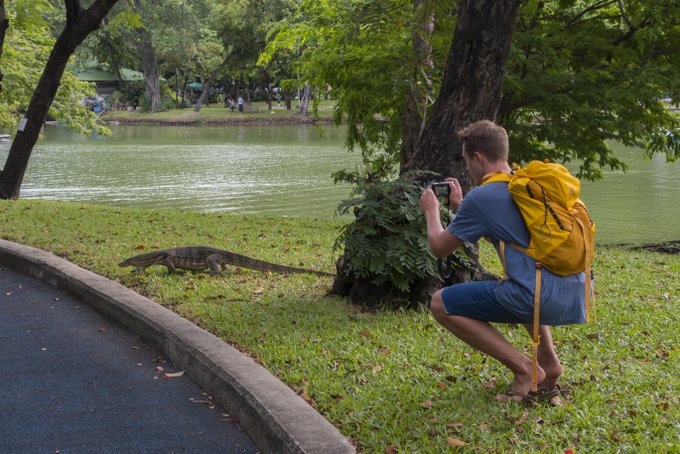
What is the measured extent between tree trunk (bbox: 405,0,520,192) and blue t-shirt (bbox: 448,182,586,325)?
2.78 metres

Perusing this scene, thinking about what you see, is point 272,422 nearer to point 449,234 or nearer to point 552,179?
point 449,234

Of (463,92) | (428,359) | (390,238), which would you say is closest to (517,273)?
(428,359)

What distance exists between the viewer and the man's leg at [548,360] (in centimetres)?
430

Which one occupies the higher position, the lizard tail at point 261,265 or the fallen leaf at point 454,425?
the fallen leaf at point 454,425

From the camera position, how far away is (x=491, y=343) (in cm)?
423

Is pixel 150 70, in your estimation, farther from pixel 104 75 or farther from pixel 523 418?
pixel 523 418

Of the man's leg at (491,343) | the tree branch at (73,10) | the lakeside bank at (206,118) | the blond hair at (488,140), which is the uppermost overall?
the tree branch at (73,10)

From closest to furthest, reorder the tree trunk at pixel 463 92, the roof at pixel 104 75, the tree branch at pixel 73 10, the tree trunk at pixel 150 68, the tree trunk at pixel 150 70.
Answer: the tree trunk at pixel 463 92 < the tree branch at pixel 73 10 < the tree trunk at pixel 150 68 < the tree trunk at pixel 150 70 < the roof at pixel 104 75

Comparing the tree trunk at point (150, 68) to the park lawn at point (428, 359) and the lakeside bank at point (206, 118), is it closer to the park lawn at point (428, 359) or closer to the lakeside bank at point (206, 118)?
the lakeside bank at point (206, 118)

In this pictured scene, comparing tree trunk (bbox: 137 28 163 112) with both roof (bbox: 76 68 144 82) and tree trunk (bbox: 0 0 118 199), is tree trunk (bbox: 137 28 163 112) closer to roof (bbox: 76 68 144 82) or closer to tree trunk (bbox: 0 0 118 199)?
roof (bbox: 76 68 144 82)

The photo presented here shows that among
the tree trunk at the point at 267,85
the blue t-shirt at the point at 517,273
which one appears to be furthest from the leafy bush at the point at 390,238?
the tree trunk at the point at 267,85

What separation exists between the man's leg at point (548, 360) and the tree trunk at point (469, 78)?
2.69 meters

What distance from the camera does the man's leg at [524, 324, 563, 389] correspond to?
4.30m

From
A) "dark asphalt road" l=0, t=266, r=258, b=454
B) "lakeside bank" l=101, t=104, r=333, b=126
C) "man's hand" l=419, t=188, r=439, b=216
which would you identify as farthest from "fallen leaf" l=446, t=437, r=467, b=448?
"lakeside bank" l=101, t=104, r=333, b=126
